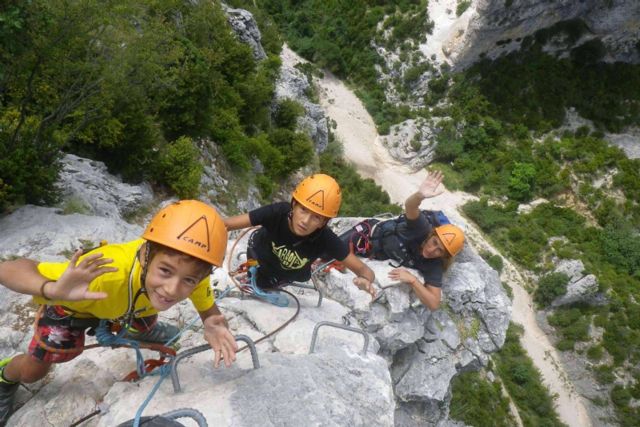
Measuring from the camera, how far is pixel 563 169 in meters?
28.0

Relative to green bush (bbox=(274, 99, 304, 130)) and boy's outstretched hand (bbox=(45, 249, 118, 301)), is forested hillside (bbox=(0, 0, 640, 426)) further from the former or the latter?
boy's outstretched hand (bbox=(45, 249, 118, 301))

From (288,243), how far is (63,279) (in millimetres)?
3015

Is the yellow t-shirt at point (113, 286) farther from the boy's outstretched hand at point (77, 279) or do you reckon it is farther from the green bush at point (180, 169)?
the green bush at point (180, 169)

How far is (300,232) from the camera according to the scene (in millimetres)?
4844

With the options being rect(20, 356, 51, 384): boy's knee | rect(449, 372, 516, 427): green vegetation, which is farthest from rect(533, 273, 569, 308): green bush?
rect(20, 356, 51, 384): boy's knee

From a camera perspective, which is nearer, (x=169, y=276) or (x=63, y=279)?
(x=63, y=279)

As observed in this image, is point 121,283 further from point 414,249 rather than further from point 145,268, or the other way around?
point 414,249

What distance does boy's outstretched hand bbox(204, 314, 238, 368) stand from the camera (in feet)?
10.1

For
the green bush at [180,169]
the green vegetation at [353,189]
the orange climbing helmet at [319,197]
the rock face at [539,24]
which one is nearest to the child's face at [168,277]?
the orange climbing helmet at [319,197]

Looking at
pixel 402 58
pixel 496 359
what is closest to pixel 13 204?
pixel 496 359

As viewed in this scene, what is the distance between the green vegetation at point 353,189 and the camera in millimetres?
22766

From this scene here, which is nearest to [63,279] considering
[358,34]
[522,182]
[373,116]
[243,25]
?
[243,25]

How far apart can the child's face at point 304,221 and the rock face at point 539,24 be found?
92.7 ft

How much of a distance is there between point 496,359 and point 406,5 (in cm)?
2684
